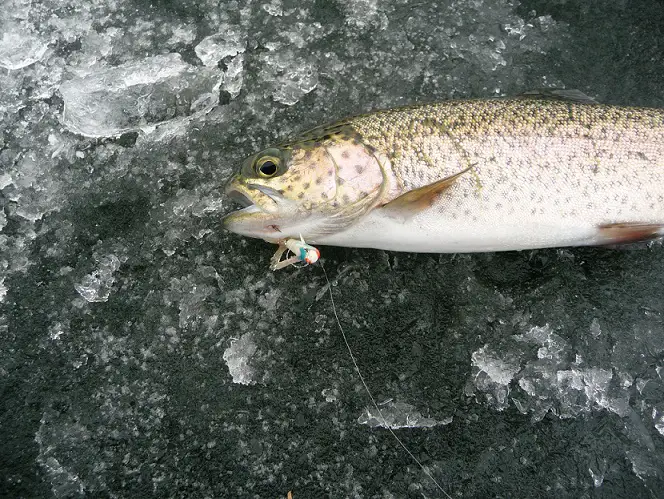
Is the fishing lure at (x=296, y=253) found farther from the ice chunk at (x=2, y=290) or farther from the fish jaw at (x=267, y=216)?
the ice chunk at (x=2, y=290)

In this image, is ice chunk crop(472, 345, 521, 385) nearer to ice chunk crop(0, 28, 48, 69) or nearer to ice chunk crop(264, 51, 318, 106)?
ice chunk crop(264, 51, 318, 106)

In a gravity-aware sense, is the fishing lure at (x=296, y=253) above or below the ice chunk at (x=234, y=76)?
below

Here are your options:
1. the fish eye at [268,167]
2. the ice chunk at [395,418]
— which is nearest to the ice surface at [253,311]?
the ice chunk at [395,418]

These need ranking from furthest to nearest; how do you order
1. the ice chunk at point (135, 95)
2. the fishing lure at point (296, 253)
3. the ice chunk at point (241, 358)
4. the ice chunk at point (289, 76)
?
1. the ice chunk at point (289, 76)
2. the ice chunk at point (135, 95)
3. the ice chunk at point (241, 358)
4. the fishing lure at point (296, 253)

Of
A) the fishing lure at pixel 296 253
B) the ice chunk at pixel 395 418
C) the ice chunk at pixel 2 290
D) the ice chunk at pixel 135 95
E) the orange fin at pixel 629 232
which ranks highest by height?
the ice chunk at pixel 135 95

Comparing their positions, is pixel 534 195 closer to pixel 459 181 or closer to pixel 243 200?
pixel 459 181

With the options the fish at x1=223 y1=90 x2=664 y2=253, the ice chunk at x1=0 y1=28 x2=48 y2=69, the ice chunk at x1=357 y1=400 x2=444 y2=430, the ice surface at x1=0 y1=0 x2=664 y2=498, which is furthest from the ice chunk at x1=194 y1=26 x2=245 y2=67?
the ice chunk at x1=357 y1=400 x2=444 y2=430

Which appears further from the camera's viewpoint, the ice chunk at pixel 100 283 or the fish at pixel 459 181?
the ice chunk at pixel 100 283
